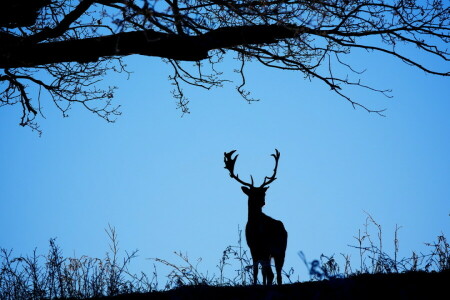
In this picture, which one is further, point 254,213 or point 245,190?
point 245,190

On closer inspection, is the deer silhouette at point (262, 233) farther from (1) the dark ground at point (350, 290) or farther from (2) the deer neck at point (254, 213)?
(1) the dark ground at point (350, 290)

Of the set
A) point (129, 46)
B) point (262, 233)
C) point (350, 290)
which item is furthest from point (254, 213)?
point (350, 290)

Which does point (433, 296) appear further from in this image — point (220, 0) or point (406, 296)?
point (220, 0)

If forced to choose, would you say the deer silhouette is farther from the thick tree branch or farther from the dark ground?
the dark ground

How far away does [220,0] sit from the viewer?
671cm

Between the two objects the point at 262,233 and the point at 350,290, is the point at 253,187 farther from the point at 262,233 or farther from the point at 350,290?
the point at 350,290

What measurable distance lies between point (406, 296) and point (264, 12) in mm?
3515

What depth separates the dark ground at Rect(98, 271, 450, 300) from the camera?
4113 millimetres

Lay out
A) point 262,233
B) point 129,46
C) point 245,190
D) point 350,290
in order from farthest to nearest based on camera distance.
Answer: point 245,190, point 262,233, point 129,46, point 350,290

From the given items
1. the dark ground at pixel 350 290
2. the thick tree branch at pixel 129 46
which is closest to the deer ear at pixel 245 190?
the thick tree branch at pixel 129 46

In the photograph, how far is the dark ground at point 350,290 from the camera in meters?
4.11

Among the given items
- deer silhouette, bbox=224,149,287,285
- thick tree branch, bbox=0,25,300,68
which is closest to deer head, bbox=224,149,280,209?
deer silhouette, bbox=224,149,287,285

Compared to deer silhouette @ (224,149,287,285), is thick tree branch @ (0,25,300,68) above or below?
above

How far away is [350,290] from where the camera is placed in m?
4.21
